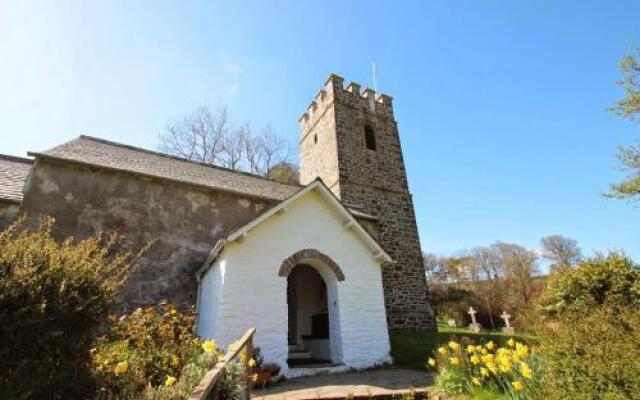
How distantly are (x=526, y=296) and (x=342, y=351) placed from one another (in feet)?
91.1

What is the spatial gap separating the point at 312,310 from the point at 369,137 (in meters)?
11.7

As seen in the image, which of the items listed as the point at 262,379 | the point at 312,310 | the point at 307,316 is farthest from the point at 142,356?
the point at 312,310

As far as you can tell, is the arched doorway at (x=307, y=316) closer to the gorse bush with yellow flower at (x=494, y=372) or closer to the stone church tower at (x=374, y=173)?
the stone church tower at (x=374, y=173)

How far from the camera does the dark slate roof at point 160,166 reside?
1112cm

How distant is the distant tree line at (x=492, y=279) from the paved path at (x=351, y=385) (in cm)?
1596

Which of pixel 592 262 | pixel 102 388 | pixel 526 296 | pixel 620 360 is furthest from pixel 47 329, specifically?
Result: pixel 526 296

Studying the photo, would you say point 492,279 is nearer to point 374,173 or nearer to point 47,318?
point 374,173

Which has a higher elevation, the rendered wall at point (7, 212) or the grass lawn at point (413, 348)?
the rendered wall at point (7, 212)

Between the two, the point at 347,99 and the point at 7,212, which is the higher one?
the point at 347,99

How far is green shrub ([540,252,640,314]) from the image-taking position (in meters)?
7.89

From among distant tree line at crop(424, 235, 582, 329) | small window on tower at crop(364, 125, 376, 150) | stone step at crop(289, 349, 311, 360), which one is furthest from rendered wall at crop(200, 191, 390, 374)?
distant tree line at crop(424, 235, 582, 329)

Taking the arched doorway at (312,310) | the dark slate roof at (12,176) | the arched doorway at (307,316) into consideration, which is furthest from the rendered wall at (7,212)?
the arched doorway at (307,316)

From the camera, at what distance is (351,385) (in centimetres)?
688

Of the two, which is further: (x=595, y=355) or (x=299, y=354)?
(x=299, y=354)
